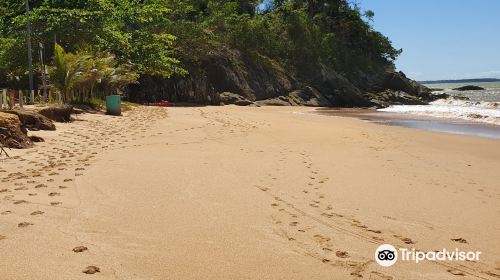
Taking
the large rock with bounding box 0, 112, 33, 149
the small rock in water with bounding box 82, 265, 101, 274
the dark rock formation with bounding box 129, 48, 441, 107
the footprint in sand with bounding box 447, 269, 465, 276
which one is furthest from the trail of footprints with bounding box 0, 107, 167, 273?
the dark rock formation with bounding box 129, 48, 441, 107

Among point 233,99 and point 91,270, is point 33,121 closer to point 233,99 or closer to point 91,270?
point 91,270

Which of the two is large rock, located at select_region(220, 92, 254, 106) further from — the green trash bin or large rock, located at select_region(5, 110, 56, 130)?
large rock, located at select_region(5, 110, 56, 130)

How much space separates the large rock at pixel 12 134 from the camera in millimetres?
8141

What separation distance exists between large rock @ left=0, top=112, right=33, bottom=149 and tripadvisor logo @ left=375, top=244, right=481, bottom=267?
6850 mm

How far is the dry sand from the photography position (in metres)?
3.49

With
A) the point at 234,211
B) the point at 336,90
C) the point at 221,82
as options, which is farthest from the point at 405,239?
the point at 336,90

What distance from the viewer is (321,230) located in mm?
4430

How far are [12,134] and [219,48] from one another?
85.0 feet

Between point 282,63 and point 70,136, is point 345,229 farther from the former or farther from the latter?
point 282,63

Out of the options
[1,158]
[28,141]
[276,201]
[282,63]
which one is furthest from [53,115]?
[282,63]

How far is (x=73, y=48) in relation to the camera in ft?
70.2

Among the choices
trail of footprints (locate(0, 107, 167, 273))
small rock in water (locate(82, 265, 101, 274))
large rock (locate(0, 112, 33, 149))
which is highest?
large rock (locate(0, 112, 33, 149))

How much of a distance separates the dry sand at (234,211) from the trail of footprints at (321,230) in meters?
0.02

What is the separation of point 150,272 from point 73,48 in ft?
66.6
